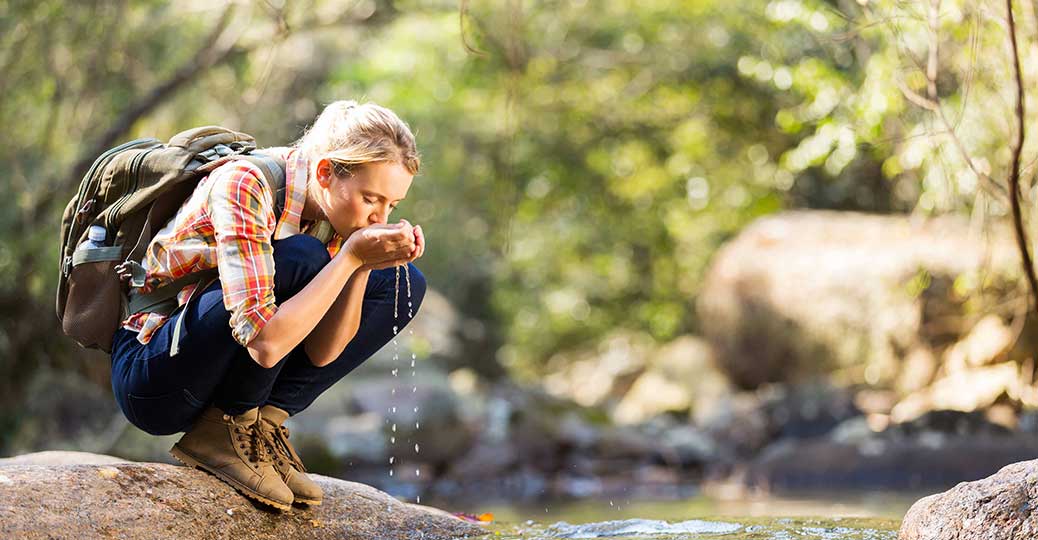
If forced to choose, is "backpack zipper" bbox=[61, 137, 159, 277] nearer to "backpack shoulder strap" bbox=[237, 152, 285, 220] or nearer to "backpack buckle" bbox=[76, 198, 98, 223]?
"backpack buckle" bbox=[76, 198, 98, 223]

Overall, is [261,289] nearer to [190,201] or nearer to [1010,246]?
[190,201]

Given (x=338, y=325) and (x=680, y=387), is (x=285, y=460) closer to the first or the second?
(x=338, y=325)

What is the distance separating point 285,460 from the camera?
9.89 feet

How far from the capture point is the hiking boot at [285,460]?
2979 mm

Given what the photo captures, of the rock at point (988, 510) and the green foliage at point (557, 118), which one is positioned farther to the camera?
the green foliage at point (557, 118)

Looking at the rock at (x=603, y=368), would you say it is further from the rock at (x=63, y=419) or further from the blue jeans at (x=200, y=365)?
the blue jeans at (x=200, y=365)

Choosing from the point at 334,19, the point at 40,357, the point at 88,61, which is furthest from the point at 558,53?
the point at 40,357

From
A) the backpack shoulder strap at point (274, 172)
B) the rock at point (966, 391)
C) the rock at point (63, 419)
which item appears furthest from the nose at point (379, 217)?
the rock at point (966, 391)

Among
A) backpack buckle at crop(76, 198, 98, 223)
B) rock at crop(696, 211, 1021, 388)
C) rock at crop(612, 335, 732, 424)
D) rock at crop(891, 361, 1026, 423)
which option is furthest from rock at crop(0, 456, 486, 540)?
rock at crop(612, 335, 732, 424)

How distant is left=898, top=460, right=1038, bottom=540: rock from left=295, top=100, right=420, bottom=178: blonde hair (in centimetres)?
151

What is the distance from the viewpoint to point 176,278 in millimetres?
2787

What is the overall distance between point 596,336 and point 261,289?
1606 cm

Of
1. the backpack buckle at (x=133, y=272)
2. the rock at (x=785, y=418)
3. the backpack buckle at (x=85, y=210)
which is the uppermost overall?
the backpack buckle at (x=85, y=210)

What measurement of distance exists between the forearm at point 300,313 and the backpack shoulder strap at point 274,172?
0.73ft
